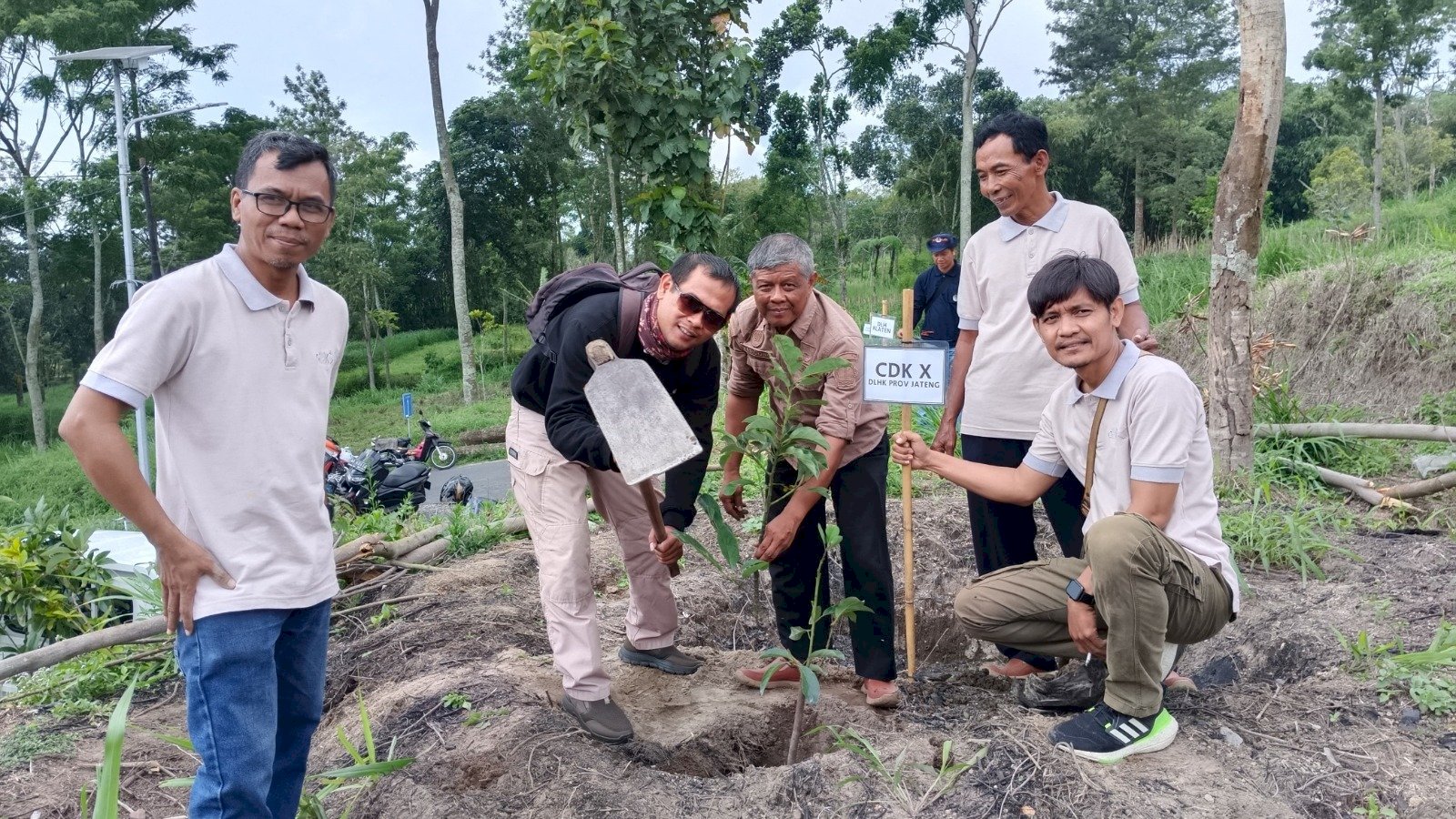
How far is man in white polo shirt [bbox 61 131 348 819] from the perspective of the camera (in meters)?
1.57

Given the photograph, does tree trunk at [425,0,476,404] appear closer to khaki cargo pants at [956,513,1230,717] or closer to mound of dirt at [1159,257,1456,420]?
mound of dirt at [1159,257,1456,420]

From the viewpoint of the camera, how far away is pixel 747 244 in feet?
74.5

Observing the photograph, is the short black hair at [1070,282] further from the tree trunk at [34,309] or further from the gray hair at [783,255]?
the tree trunk at [34,309]

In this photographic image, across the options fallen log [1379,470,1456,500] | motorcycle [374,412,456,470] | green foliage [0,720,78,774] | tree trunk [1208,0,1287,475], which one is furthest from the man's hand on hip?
motorcycle [374,412,456,470]

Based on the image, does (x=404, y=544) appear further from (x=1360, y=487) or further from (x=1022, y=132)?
(x=1360, y=487)

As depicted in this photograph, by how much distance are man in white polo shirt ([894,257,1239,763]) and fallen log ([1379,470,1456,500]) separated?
110 inches

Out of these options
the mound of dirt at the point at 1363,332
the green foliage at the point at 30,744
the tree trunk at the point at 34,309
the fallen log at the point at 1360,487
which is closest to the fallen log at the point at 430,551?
the green foliage at the point at 30,744

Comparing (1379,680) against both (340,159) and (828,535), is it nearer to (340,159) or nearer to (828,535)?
(828,535)

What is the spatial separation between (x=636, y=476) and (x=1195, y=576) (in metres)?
1.40

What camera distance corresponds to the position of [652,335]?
8.04ft

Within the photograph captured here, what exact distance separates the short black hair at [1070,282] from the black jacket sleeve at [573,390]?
1098 millimetres

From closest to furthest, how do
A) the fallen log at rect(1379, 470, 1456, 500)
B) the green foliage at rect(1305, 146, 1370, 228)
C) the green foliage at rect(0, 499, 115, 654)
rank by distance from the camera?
the green foliage at rect(0, 499, 115, 654), the fallen log at rect(1379, 470, 1456, 500), the green foliage at rect(1305, 146, 1370, 228)

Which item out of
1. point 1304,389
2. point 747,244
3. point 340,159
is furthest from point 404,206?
point 1304,389

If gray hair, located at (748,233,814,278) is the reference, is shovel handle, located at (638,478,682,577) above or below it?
below
